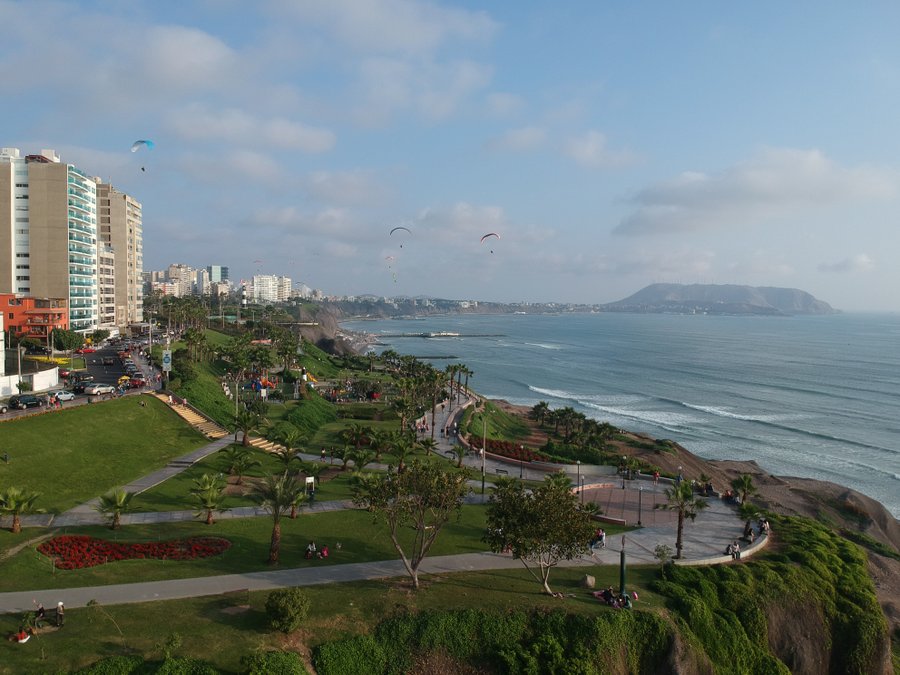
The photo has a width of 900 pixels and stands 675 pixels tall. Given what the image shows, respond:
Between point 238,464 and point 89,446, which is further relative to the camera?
point 89,446

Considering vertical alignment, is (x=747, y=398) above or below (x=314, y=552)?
below

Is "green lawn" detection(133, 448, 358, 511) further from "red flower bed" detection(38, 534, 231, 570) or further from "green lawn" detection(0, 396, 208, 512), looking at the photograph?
"red flower bed" detection(38, 534, 231, 570)

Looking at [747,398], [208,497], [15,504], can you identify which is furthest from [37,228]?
[747,398]

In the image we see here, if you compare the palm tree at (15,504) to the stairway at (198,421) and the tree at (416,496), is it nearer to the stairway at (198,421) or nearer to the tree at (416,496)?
the tree at (416,496)

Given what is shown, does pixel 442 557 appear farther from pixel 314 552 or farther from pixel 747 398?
pixel 747 398

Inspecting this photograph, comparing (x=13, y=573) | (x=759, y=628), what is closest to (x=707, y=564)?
(x=759, y=628)

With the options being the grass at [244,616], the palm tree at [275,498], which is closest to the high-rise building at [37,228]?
the palm tree at [275,498]
